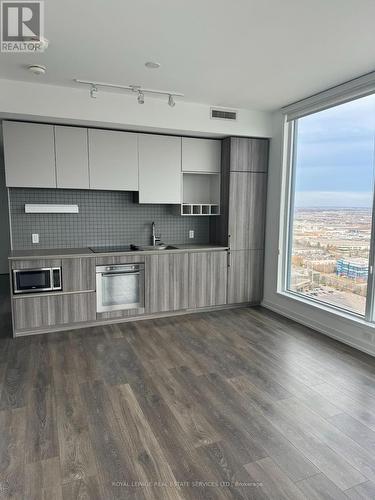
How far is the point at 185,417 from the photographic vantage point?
7.82ft

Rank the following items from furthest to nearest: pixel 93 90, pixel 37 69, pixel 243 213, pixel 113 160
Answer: pixel 243 213 → pixel 113 160 → pixel 93 90 → pixel 37 69

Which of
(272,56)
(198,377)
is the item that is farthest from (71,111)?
(198,377)

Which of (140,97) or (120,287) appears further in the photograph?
(120,287)

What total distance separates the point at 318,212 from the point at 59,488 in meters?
3.73

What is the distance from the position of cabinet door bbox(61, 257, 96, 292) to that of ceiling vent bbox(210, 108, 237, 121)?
93.5 inches

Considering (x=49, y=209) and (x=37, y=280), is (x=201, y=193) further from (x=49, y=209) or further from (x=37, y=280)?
(x=37, y=280)

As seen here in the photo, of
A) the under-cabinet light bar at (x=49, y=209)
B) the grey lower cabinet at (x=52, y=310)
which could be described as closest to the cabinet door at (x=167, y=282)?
the grey lower cabinet at (x=52, y=310)

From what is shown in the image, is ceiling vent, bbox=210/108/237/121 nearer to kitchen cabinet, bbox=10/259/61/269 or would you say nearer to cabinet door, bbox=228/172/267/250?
cabinet door, bbox=228/172/267/250

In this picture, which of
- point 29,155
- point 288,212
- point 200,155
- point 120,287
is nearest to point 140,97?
point 200,155

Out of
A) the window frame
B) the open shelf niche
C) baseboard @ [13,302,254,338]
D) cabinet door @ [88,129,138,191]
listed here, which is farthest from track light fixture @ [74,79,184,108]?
baseboard @ [13,302,254,338]

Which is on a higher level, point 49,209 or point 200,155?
point 200,155

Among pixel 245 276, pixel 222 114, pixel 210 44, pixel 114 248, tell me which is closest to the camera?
pixel 210 44

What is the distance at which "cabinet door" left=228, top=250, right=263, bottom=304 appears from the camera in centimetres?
489

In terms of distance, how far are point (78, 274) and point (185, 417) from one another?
7.32ft
